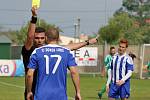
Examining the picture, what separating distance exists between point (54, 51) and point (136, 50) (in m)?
39.6

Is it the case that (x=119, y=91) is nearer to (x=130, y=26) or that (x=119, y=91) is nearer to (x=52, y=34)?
(x=52, y=34)

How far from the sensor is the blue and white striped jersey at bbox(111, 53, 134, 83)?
13906 millimetres

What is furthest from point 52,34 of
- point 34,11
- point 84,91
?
point 84,91

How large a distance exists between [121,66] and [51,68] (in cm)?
495

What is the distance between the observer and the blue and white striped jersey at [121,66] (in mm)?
13906

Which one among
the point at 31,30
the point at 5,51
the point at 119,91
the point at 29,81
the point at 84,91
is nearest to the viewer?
the point at 29,81

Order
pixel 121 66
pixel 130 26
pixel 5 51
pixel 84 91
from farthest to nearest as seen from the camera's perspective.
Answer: pixel 130 26 → pixel 5 51 → pixel 84 91 → pixel 121 66

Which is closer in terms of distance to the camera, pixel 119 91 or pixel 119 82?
pixel 119 82

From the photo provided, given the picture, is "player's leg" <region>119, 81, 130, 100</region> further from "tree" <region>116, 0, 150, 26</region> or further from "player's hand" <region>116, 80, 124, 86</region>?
"tree" <region>116, 0, 150, 26</region>

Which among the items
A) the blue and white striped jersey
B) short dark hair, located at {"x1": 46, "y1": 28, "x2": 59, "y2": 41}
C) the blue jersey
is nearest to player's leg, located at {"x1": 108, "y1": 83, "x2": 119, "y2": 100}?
the blue and white striped jersey

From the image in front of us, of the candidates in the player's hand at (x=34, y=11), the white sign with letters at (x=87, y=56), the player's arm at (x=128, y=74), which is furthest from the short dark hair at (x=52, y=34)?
the white sign with letters at (x=87, y=56)

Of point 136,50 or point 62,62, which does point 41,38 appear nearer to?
point 62,62

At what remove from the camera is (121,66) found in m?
14.0

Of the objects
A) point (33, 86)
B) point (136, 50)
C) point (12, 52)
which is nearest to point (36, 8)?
point (33, 86)
